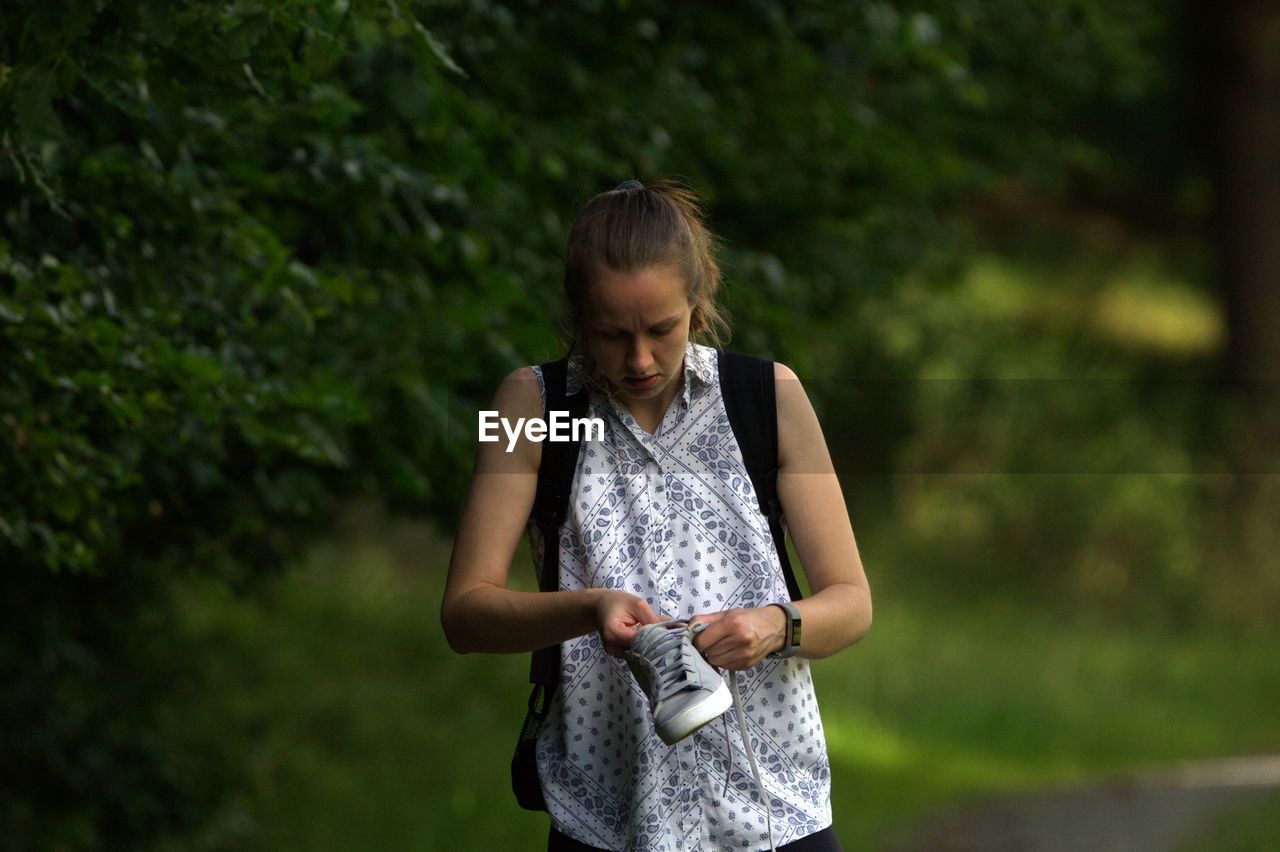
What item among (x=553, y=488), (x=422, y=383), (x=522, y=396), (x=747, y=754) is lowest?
(x=747, y=754)

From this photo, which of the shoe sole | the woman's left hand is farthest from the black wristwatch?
the shoe sole

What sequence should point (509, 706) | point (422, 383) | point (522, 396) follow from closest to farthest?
1. point (522, 396)
2. point (422, 383)
3. point (509, 706)

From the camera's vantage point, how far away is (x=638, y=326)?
229 centimetres

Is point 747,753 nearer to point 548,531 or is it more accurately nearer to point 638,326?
point 548,531

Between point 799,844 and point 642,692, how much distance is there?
1.08 ft

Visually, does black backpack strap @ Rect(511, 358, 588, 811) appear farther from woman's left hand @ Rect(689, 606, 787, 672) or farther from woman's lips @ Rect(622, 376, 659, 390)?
woman's left hand @ Rect(689, 606, 787, 672)

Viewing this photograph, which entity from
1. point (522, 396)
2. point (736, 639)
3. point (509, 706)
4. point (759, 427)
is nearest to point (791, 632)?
point (736, 639)

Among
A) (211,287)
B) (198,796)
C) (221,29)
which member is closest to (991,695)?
(198,796)

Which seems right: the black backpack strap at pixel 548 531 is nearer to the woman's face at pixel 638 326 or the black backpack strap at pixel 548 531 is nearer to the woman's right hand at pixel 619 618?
the woman's face at pixel 638 326

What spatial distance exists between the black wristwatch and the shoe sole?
0.15 m

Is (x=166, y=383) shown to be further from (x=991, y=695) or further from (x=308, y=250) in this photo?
(x=991, y=695)

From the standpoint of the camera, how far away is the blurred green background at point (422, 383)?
3438 millimetres

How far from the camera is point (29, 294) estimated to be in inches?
125

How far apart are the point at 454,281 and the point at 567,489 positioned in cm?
257
